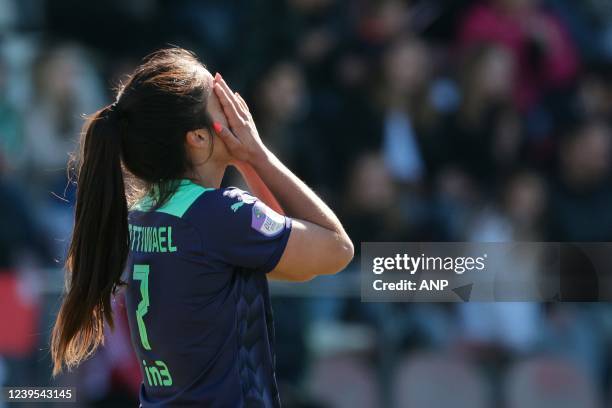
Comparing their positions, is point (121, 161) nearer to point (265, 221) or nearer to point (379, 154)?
point (265, 221)

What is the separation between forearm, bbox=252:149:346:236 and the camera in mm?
2215

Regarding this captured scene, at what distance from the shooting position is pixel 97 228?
2.21 metres

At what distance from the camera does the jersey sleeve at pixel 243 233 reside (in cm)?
211

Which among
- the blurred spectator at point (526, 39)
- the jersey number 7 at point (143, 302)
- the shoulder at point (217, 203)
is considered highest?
the blurred spectator at point (526, 39)

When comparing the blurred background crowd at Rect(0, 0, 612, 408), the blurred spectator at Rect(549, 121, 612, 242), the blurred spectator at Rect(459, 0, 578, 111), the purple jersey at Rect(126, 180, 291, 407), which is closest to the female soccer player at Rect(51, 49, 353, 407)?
the purple jersey at Rect(126, 180, 291, 407)

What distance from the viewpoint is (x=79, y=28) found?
20.0 ft

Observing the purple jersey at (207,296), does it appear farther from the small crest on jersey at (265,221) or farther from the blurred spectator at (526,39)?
the blurred spectator at (526,39)

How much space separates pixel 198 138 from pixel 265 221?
0.22 meters

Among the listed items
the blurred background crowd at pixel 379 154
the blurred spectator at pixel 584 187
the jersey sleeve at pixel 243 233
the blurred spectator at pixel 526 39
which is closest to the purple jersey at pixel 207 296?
the jersey sleeve at pixel 243 233

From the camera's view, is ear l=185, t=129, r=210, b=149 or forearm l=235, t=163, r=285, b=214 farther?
forearm l=235, t=163, r=285, b=214

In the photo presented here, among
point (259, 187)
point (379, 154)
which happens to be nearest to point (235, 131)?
point (259, 187)

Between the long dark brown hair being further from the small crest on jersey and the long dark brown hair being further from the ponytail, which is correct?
the small crest on jersey

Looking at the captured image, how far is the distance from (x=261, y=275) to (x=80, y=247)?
380 mm

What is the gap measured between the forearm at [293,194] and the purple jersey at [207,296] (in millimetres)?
70
